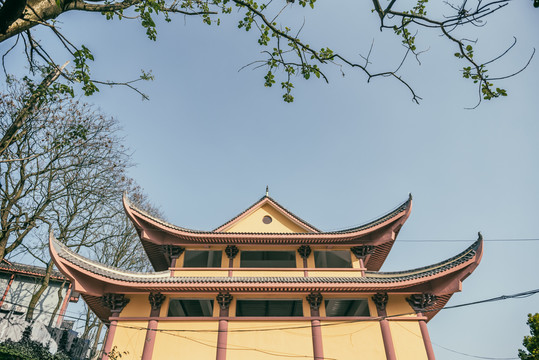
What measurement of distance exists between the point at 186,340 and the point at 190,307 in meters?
1.65

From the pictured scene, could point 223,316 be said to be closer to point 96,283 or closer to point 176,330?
point 176,330

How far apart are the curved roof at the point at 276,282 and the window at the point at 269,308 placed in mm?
872

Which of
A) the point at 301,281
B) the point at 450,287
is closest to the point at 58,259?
the point at 301,281

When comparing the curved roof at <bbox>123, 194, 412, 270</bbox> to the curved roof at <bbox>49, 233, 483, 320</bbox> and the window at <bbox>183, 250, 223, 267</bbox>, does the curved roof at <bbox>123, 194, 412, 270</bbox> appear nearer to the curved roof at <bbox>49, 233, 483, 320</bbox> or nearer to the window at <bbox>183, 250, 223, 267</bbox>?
the window at <bbox>183, 250, 223, 267</bbox>

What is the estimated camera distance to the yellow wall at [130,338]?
10.5 m

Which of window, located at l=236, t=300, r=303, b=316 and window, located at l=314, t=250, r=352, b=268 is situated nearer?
window, located at l=236, t=300, r=303, b=316

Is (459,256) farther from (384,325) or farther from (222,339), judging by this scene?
(222,339)

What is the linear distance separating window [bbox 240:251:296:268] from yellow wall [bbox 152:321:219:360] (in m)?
3.14

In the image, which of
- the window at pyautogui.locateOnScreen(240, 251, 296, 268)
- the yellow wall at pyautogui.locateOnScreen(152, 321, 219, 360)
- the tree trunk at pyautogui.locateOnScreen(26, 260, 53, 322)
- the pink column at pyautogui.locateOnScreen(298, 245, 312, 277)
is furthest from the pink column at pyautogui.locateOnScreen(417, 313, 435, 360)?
the tree trunk at pyautogui.locateOnScreen(26, 260, 53, 322)

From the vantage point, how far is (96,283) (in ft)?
36.9

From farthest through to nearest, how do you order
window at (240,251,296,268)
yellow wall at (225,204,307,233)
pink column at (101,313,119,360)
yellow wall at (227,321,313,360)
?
1. yellow wall at (225,204,307,233)
2. window at (240,251,296,268)
3. yellow wall at (227,321,313,360)
4. pink column at (101,313,119,360)

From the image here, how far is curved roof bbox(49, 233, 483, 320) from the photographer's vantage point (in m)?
10.8

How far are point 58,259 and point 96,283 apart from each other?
5.20 feet

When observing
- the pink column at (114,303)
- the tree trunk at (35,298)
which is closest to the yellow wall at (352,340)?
the pink column at (114,303)
